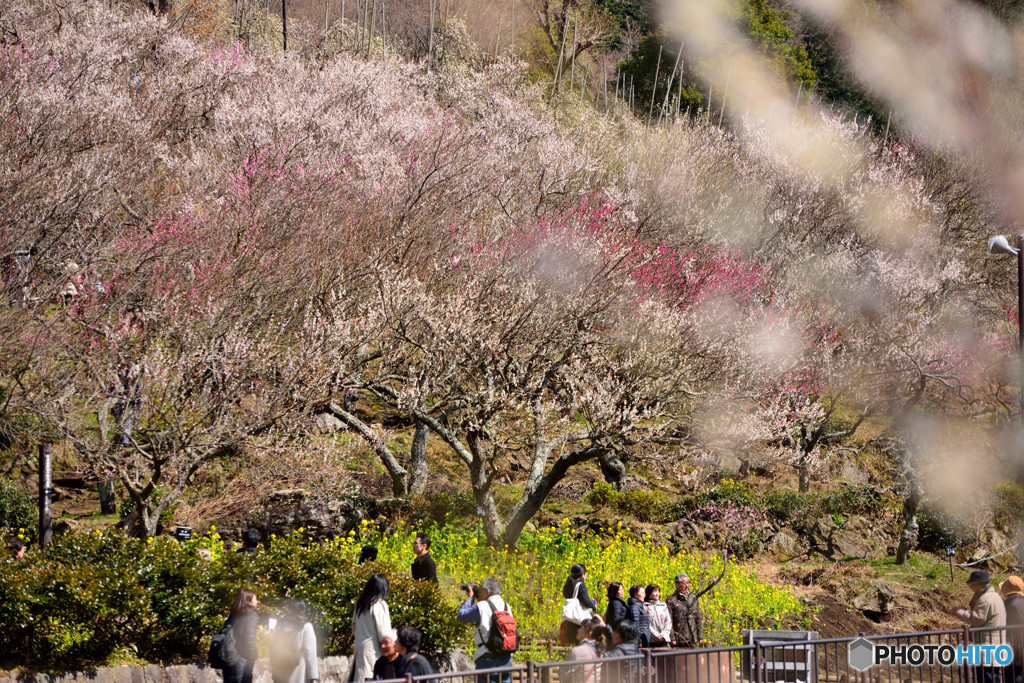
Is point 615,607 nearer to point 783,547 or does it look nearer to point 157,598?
point 157,598

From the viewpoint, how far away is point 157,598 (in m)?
10.1

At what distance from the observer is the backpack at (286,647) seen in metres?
8.11

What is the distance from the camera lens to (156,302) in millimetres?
16203

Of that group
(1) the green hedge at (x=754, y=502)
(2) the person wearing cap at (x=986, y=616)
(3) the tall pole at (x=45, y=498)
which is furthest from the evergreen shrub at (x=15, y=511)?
(2) the person wearing cap at (x=986, y=616)

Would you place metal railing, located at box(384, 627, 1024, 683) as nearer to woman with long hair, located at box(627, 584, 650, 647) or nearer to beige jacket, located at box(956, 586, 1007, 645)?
beige jacket, located at box(956, 586, 1007, 645)

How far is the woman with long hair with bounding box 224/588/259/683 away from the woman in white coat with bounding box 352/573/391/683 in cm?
112

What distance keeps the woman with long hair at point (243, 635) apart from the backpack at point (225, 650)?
0.01 m

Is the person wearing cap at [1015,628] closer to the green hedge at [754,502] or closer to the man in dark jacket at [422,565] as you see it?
the man in dark jacket at [422,565]

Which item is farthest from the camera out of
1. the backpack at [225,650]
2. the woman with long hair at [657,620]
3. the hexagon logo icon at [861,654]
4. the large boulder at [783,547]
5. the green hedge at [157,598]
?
the large boulder at [783,547]

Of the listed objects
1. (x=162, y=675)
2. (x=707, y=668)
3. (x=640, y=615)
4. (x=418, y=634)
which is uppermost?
(x=640, y=615)

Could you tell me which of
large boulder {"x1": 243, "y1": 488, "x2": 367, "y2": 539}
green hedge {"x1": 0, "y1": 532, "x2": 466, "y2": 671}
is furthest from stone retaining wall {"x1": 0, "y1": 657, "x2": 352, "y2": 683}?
large boulder {"x1": 243, "y1": 488, "x2": 367, "y2": 539}

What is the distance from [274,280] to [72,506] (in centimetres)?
621

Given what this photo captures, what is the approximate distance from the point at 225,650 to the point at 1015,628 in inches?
278

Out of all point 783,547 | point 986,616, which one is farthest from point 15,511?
point 986,616
